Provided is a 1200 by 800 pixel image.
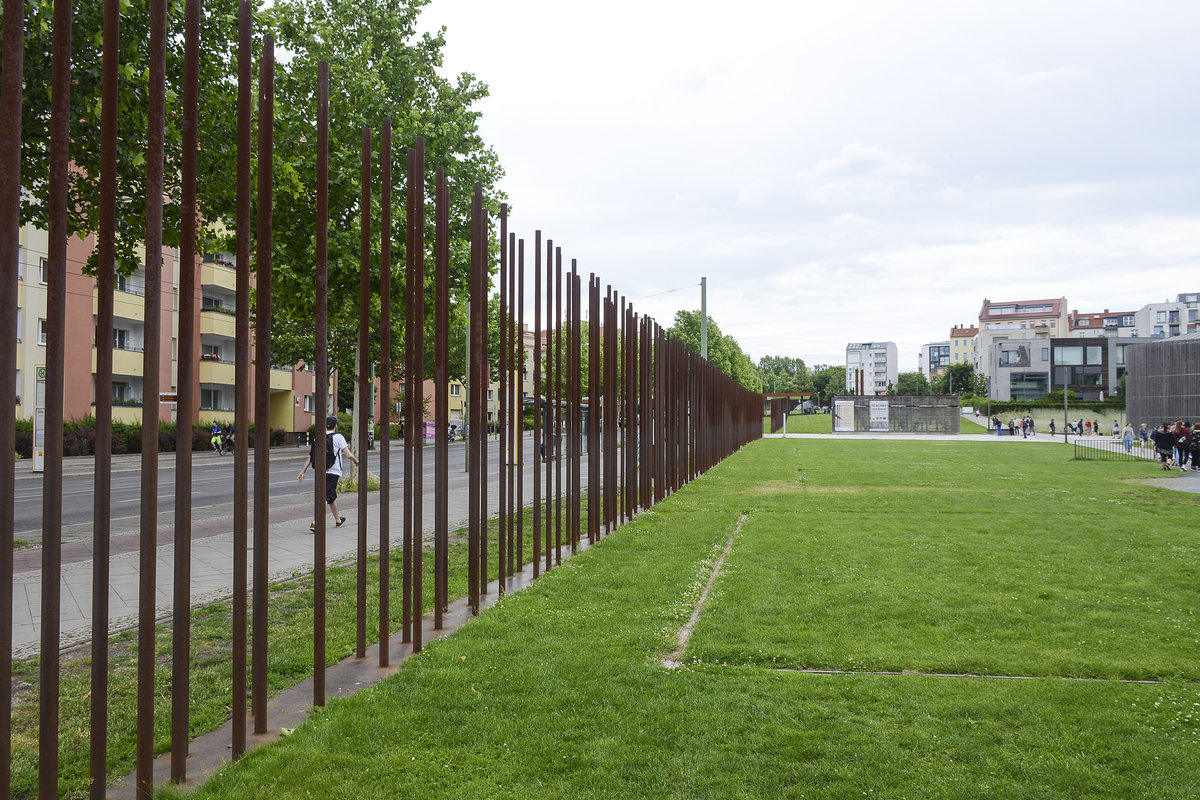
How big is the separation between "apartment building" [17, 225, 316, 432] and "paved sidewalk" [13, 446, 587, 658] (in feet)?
39.5

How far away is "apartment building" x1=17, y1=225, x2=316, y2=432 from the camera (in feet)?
104

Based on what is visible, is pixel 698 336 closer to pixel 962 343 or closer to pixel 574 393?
pixel 574 393

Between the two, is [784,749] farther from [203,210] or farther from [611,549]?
[203,210]

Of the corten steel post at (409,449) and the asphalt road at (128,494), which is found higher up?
the corten steel post at (409,449)

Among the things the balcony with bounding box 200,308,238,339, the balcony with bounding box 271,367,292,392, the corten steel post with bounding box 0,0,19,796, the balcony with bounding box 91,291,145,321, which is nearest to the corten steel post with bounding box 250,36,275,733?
the corten steel post with bounding box 0,0,19,796

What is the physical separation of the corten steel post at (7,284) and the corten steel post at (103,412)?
0.30 metres

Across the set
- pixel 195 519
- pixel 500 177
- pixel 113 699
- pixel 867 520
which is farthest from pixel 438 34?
pixel 113 699

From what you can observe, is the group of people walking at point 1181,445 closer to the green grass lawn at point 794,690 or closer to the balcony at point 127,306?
the green grass lawn at point 794,690

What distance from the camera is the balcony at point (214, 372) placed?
4238 cm

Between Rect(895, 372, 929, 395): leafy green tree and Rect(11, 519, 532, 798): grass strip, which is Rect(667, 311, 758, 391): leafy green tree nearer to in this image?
Rect(11, 519, 532, 798): grass strip

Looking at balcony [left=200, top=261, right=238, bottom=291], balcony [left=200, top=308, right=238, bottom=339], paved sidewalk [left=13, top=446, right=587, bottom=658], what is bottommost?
paved sidewalk [left=13, top=446, right=587, bottom=658]

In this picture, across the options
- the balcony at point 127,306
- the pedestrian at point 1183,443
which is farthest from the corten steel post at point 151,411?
the balcony at point 127,306

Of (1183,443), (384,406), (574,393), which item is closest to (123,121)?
(384,406)

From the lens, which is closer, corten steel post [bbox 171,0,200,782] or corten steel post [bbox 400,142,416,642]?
corten steel post [bbox 171,0,200,782]
